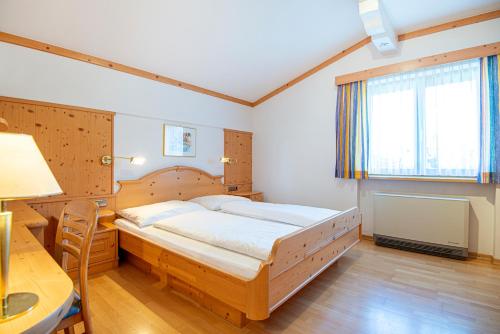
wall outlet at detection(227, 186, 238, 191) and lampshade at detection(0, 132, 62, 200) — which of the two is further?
wall outlet at detection(227, 186, 238, 191)

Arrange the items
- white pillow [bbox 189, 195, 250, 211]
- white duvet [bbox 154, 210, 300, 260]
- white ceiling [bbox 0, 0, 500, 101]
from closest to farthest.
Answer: white duvet [bbox 154, 210, 300, 260], white ceiling [bbox 0, 0, 500, 101], white pillow [bbox 189, 195, 250, 211]

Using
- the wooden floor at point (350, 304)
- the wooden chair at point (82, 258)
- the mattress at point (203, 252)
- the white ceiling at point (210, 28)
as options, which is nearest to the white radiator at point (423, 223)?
the wooden floor at point (350, 304)

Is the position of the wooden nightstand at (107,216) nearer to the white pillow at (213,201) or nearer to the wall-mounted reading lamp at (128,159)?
the wall-mounted reading lamp at (128,159)

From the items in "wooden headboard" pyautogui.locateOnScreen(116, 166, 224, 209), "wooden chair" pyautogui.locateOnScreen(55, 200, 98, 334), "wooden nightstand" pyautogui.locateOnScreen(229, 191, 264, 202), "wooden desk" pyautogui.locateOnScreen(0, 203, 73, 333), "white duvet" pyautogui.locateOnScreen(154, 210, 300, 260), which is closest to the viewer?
"wooden desk" pyautogui.locateOnScreen(0, 203, 73, 333)

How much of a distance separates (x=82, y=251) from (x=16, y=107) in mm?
2187

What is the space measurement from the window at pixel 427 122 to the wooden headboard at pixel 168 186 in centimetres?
259

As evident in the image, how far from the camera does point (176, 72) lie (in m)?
3.67

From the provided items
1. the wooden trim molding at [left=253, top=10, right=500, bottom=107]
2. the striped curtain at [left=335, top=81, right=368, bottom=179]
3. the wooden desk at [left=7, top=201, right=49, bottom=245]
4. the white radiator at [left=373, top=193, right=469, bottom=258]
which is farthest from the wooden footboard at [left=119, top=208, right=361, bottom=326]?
the wooden trim molding at [left=253, top=10, right=500, bottom=107]

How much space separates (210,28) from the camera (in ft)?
9.88

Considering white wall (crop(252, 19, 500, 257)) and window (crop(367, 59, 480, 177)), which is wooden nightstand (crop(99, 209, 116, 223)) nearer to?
white wall (crop(252, 19, 500, 257))

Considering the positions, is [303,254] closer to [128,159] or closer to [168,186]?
[168,186]

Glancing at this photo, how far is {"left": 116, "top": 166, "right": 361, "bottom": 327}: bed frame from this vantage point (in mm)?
1698

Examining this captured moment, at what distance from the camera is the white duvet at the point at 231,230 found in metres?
2.04

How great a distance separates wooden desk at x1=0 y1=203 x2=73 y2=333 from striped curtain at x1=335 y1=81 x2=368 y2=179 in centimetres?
370
